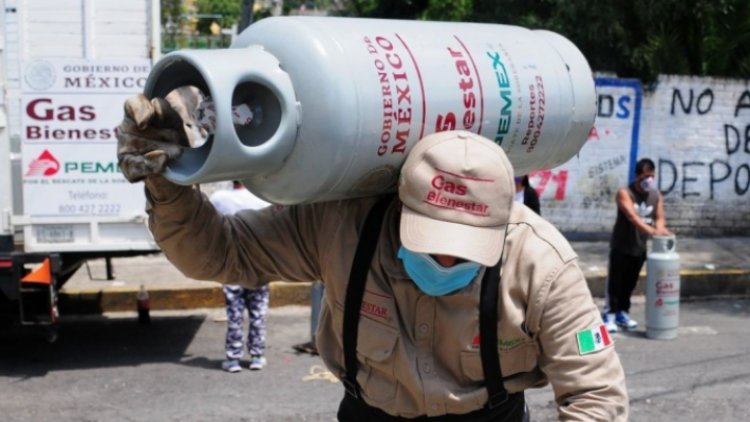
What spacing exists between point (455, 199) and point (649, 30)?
37.1 ft

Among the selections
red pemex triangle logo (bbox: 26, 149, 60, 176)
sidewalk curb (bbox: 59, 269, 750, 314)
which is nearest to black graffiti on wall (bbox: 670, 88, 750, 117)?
sidewalk curb (bbox: 59, 269, 750, 314)

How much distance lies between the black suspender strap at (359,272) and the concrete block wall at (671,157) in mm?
9345

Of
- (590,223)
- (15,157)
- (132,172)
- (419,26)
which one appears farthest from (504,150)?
(590,223)

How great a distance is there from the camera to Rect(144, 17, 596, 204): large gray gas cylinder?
2.37m

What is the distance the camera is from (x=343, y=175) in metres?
2.45

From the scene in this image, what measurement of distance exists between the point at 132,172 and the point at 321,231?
0.61 meters

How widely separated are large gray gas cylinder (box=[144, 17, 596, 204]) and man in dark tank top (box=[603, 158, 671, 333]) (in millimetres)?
6161

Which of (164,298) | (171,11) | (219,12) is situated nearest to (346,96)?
(164,298)

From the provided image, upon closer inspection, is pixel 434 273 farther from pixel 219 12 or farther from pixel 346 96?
pixel 219 12

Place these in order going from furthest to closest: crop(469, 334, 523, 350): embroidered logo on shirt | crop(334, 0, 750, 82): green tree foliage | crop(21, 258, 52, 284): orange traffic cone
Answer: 1. crop(334, 0, 750, 82): green tree foliage
2. crop(21, 258, 52, 284): orange traffic cone
3. crop(469, 334, 523, 350): embroidered logo on shirt

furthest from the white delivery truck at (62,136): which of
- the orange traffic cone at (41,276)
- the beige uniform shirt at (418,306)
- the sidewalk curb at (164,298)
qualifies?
the beige uniform shirt at (418,306)

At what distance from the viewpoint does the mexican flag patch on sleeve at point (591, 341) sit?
2.54 m

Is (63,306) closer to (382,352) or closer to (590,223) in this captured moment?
(590,223)

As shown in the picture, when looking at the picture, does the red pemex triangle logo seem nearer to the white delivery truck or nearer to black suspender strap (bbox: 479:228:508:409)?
the white delivery truck
